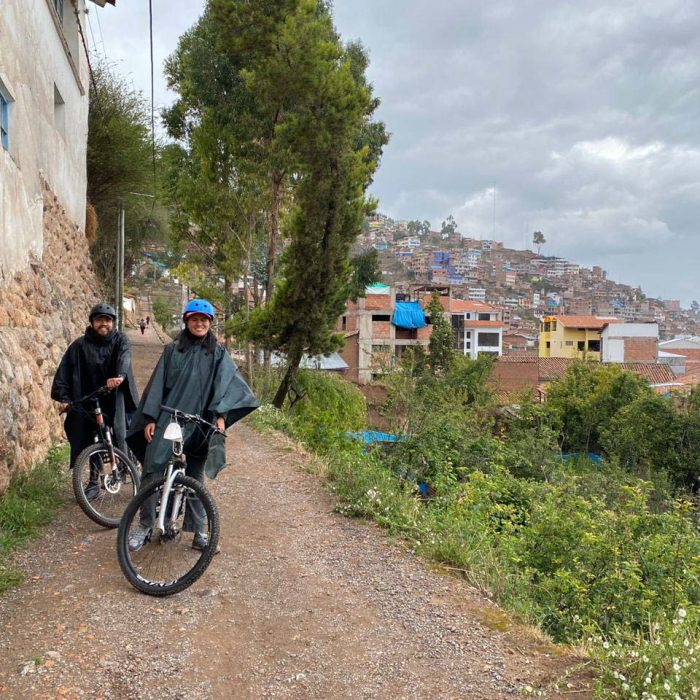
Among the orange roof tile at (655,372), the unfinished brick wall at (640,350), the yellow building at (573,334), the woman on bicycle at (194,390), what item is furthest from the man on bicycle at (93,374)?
the yellow building at (573,334)

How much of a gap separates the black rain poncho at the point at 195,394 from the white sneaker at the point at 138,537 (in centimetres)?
34

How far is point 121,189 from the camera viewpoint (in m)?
16.2

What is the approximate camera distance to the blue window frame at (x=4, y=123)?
244 inches

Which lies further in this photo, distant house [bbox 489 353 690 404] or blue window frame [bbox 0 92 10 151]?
distant house [bbox 489 353 690 404]

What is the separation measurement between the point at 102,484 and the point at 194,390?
4.96 feet

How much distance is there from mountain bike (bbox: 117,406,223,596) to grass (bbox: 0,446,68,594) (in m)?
0.74

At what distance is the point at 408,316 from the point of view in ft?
146

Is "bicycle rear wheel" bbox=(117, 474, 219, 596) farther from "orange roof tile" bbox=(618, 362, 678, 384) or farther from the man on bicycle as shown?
"orange roof tile" bbox=(618, 362, 678, 384)

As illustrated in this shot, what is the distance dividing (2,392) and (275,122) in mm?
12910

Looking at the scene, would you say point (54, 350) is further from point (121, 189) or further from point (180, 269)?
point (180, 269)

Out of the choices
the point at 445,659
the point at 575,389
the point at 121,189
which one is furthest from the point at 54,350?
the point at 575,389

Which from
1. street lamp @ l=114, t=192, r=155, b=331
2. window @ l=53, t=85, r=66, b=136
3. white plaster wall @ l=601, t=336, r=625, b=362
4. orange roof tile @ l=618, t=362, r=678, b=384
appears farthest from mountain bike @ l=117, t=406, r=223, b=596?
white plaster wall @ l=601, t=336, r=625, b=362

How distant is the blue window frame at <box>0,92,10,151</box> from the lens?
6203 millimetres

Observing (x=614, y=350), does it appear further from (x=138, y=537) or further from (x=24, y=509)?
(x=138, y=537)
